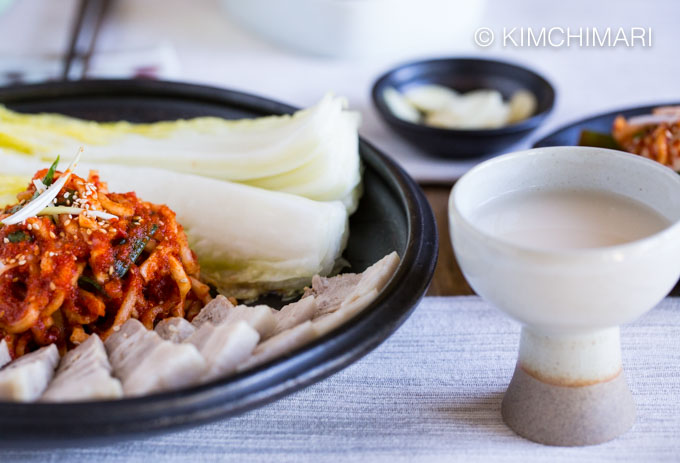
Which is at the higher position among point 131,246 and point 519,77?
point 519,77

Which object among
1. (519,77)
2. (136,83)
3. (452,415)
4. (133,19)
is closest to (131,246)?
(452,415)

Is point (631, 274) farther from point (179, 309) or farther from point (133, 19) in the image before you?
point (133, 19)

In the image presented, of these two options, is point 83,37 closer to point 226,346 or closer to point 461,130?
point 461,130

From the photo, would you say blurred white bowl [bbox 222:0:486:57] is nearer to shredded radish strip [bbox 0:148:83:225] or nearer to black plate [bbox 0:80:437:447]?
black plate [bbox 0:80:437:447]

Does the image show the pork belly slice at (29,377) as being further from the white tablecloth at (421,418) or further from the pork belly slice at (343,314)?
the pork belly slice at (343,314)

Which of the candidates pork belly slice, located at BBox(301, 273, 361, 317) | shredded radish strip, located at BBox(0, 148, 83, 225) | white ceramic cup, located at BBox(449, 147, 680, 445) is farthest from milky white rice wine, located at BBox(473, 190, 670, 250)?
shredded radish strip, located at BBox(0, 148, 83, 225)

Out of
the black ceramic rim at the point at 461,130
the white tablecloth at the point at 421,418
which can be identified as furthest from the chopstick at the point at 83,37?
the white tablecloth at the point at 421,418
